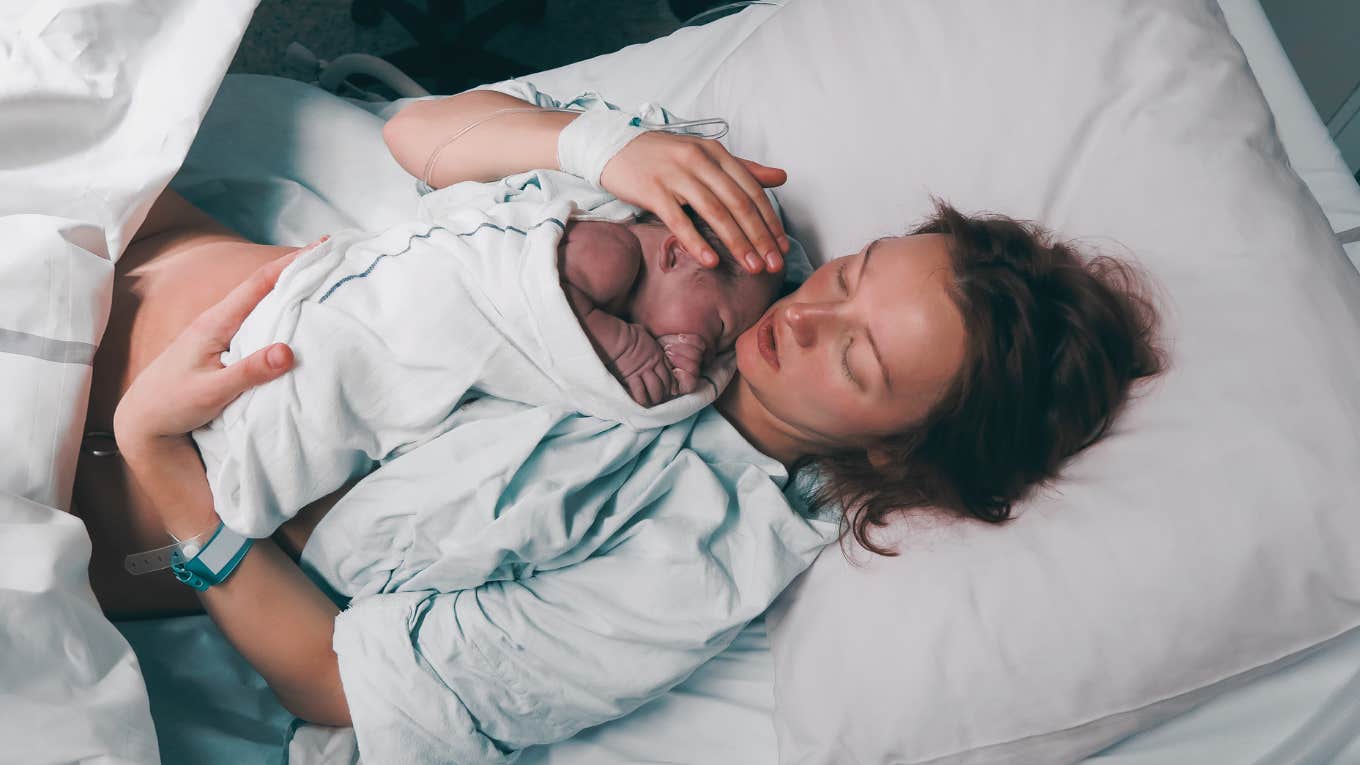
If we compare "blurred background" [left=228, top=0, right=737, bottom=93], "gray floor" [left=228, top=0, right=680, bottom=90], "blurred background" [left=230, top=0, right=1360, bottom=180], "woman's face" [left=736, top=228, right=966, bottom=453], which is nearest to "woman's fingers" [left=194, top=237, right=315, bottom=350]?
"woman's face" [left=736, top=228, right=966, bottom=453]

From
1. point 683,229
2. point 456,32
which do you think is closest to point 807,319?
point 683,229

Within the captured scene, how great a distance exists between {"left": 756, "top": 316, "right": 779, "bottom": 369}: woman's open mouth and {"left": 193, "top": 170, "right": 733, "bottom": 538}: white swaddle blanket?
0.13 metres

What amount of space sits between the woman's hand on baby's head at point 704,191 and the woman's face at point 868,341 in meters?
0.08

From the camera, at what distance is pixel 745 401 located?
1.10 m

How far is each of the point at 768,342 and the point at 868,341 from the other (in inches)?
4.7

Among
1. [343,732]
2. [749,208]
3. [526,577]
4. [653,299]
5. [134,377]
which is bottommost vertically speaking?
[343,732]

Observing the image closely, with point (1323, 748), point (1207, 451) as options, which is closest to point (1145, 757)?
point (1323, 748)

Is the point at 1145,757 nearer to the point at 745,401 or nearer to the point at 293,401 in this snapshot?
the point at 745,401

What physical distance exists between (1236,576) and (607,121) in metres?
0.82

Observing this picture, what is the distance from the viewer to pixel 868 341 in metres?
0.92

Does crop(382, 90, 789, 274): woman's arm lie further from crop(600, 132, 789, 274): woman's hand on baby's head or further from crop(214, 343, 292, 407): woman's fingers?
crop(214, 343, 292, 407): woman's fingers

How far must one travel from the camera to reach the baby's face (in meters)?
1.01

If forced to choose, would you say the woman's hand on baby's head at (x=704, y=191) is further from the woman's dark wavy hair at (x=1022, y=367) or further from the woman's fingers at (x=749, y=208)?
the woman's dark wavy hair at (x=1022, y=367)

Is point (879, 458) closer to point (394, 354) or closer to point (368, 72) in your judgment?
point (394, 354)
